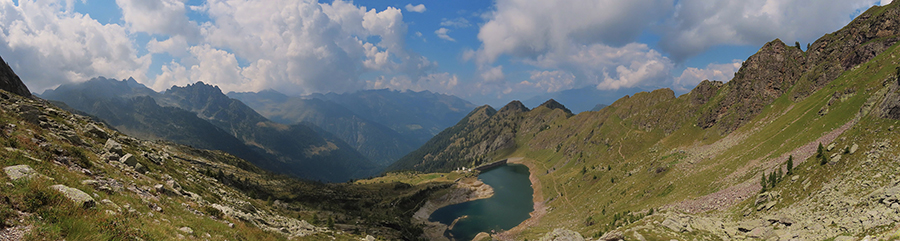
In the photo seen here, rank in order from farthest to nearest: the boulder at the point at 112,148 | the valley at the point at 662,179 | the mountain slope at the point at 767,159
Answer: the boulder at the point at 112,148 < the mountain slope at the point at 767,159 < the valley at the point at 662,179

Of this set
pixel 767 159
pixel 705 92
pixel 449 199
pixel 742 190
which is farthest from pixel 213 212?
pixel 705 92

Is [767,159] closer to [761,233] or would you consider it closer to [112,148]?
[761,233]

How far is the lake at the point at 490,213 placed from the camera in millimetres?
110438

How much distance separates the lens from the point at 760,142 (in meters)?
58.1

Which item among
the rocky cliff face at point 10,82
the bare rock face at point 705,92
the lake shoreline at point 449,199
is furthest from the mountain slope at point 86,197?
the bare rock face at point 705,92

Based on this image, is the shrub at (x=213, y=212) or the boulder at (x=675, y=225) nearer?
the shrub at (x=213, y=212)

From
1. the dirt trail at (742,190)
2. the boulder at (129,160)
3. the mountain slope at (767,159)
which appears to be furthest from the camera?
the dirt trail at (742,190)

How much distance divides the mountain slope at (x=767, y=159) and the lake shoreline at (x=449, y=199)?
31.7m

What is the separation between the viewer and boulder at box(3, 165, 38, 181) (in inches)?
478

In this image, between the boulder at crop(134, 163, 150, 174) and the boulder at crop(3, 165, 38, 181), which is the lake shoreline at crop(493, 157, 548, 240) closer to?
the boulder at crop(134, 163, 150, 174)

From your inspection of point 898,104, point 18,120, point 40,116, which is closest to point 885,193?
point 898,104

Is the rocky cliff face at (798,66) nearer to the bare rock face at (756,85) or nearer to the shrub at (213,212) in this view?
the bare rock face at (756,85)

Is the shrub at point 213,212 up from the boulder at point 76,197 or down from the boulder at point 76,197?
down

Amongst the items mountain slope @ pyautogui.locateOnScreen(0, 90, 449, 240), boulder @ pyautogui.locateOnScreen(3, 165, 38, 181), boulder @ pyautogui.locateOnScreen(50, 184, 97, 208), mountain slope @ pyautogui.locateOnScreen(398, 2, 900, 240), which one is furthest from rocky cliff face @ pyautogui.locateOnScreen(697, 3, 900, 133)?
boulder @ pyautogui.locateOnScreen(3, 165, 38, 181)
